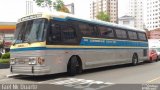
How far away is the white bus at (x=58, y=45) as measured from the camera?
48.7ft

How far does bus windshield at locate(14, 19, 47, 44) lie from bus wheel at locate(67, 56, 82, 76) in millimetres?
2393

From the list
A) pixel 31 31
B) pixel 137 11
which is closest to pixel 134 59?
pixel 31 31

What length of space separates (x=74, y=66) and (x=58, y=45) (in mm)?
1663

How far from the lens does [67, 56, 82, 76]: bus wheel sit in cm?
1641

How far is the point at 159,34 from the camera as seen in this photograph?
100688 mm

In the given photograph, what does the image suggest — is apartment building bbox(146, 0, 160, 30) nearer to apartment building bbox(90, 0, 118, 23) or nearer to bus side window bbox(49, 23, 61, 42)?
apartment building bbox(90, 0, 118, 23)

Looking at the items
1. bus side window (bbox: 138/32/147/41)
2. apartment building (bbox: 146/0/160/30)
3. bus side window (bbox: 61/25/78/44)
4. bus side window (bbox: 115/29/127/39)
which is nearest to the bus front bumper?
bus side window (bbox: 61/25/78/44)

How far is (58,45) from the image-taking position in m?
15.7

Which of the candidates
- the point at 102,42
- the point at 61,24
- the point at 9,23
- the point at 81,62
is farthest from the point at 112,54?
the point at 9,23

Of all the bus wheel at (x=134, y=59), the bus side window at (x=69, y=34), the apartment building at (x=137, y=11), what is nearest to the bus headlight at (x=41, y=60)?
the bus side window at (x=69, y=34)

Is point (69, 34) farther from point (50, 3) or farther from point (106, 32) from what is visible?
point (50, 3)

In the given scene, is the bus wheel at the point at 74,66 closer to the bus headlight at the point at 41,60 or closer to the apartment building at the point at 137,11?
the bus headlight at the point at 41,60

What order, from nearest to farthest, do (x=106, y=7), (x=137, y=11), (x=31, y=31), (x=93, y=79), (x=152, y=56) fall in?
(x=93, y=79)
(x=31, y=31)
(x=152, y=56)
(x=106, y=7)
(x=137, y=11)

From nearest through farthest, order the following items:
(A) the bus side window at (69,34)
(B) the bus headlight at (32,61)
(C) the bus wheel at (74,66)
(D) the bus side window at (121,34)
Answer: (B) the bus headlight at (32,61), (A) the bus side window at (69,34), (C) the bus wheel at (74,66), (D) the bus side window at (121,34)
